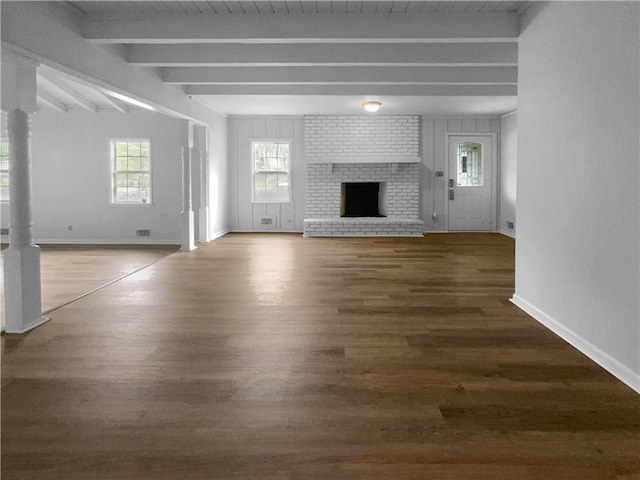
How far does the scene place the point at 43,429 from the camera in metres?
2.67

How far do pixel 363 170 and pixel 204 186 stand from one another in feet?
12.2

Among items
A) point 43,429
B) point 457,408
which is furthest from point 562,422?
point 43,429

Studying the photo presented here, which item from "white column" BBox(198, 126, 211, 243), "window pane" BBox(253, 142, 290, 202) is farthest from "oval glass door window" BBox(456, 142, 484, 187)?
"white column" BBox(198, 126, 211, 243)

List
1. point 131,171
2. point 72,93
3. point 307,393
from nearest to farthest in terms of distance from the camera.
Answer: point 307,393
point 72,93
point 131,171

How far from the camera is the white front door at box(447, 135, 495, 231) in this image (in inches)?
502

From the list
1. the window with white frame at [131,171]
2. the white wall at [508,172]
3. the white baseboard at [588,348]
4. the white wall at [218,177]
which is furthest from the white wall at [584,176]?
the window with white frame at [131,171]

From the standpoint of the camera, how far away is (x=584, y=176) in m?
3.81

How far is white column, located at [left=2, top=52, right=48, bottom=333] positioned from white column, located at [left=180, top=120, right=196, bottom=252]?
4992 millimetres

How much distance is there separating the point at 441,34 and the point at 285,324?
9.47 feet

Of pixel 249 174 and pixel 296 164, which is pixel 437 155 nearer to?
pixel 296 164

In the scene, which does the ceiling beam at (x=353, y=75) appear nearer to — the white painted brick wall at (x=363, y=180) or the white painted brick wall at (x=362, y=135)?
the white painted brick wall at (x=362, y=135)

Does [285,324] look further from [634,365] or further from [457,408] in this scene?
[634,365]

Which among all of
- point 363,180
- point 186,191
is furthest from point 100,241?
point 363,180

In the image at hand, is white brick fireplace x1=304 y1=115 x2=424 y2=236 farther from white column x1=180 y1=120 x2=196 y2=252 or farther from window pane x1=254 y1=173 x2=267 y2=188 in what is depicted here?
white column x1=180 y1=120 x2=196 y2=252
